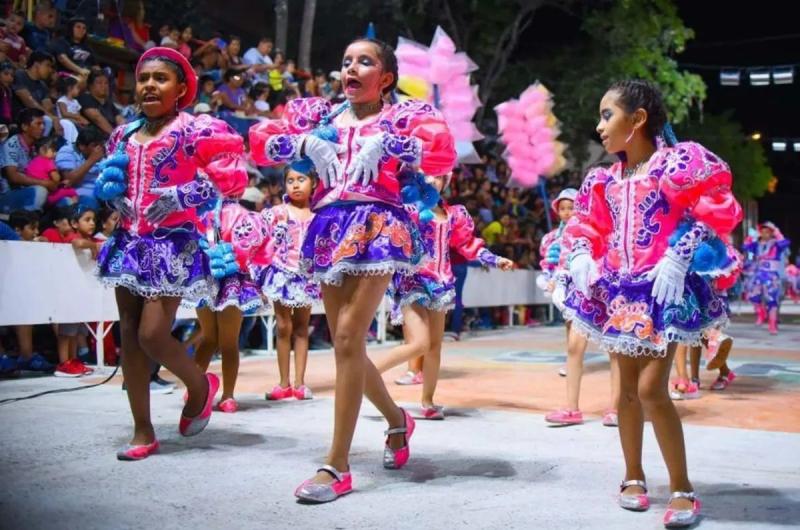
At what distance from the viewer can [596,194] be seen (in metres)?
3.96

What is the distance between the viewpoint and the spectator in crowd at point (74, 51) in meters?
11.1

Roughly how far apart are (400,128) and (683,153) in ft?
4.02

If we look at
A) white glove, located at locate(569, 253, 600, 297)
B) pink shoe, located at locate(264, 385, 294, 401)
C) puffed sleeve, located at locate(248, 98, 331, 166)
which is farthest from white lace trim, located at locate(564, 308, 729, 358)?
pink shoe, located at locate(264, 385, 294, 401)

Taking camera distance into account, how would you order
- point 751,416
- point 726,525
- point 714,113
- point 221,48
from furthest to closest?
point 714,113 < point 221,48 < point 751,416 < point 726,525

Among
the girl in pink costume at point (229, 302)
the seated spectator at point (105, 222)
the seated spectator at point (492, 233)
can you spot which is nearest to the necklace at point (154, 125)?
the girl in pink costume at point (229, 302)

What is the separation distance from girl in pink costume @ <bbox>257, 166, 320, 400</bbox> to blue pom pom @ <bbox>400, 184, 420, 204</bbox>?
2.82m

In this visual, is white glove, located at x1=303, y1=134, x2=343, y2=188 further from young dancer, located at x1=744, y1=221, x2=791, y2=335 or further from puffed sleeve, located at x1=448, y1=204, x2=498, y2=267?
young dancer, located at x1=744, y1=221, x2=791, y2=335

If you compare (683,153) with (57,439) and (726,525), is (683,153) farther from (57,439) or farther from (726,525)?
(57,439)

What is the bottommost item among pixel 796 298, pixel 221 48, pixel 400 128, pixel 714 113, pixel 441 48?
pixel 796 298

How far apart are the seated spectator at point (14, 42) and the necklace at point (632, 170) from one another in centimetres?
818

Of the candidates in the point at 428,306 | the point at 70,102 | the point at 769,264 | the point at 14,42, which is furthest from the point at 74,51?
the point at 769,264

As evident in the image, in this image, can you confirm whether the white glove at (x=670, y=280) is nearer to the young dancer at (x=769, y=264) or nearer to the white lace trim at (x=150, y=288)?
the white lace trim at (x=150, y=288)

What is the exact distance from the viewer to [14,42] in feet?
33.2

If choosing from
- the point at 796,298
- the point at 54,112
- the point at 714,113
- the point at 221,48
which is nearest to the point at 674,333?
the point at 54,112
